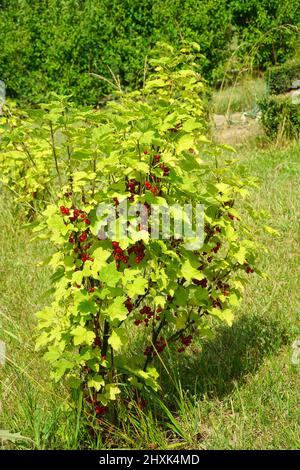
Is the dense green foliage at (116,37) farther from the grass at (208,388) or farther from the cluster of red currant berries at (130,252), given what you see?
the cluster of red currant berries at (130,252)

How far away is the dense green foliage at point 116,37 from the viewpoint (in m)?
11.5

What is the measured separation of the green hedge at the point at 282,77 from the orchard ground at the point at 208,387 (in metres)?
4.86

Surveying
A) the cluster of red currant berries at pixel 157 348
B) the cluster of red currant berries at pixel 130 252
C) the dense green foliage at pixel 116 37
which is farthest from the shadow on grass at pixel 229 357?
the dense green foliage at pixel 116 37

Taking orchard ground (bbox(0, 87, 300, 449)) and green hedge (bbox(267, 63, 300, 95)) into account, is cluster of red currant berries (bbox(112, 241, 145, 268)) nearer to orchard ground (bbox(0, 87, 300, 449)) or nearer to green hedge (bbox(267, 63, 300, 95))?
orchard ground (bbox(0, 87, 300, 449))

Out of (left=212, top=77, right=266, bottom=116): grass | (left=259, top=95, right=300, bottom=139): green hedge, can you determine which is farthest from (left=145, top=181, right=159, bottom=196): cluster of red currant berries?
(left=212, top=77, right=266, bottom=116): grass

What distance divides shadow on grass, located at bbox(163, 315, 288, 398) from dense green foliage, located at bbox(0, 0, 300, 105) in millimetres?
7860

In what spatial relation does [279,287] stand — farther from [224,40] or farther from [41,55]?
[41,55]

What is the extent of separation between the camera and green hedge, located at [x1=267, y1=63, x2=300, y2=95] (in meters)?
9.15

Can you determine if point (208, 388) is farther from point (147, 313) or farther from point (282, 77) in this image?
point (282, 77)

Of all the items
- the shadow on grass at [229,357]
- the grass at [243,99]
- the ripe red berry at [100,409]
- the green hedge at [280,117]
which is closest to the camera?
the ripe red berry at [100,409]

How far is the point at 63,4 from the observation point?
499 inches

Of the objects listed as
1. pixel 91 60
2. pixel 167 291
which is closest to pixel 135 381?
pixel 167 291

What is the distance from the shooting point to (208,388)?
338 centimetres

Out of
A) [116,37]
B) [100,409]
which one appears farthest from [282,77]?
[100,409]
